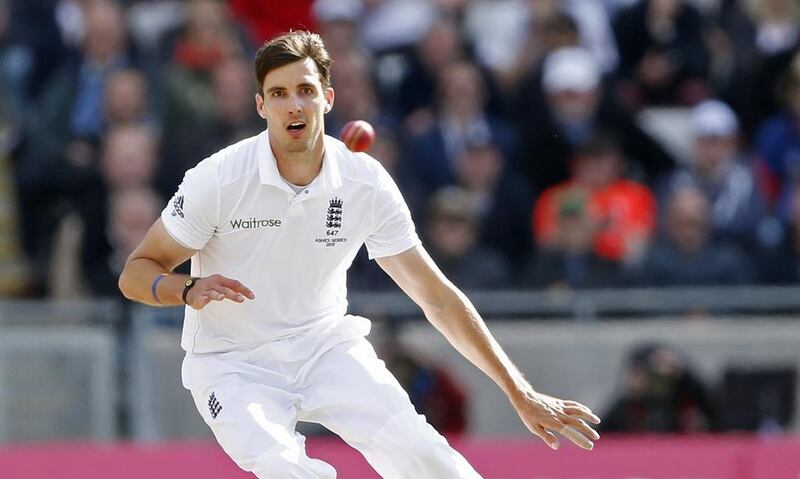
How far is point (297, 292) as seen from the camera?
265 inches

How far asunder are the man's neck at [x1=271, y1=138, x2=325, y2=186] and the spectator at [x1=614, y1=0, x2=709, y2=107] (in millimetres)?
6486

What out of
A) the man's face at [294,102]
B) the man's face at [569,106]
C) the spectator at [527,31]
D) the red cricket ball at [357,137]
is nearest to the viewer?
the man's face at [294,102]

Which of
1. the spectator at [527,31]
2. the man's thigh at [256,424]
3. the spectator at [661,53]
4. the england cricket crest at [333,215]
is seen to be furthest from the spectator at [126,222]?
the england cricket crest at [333,215]

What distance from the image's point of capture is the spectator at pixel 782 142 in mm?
12258

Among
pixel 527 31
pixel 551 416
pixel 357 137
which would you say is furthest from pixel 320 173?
pixel 527 31

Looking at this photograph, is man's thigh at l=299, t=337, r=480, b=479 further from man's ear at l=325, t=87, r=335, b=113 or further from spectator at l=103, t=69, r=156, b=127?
spectator at l=103, t=69, r=156, b=127

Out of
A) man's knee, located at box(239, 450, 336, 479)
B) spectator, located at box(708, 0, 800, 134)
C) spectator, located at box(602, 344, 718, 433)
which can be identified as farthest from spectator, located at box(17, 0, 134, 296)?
man's knee, located at box(239, 450, 336, 479)

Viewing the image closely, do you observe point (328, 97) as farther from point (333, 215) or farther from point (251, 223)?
point (251, 223)

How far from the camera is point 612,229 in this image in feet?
38.3

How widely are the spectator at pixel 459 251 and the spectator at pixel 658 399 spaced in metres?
1.17

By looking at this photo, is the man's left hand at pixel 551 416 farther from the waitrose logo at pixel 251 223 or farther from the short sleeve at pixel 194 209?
the short sleeve at pixel 194 209

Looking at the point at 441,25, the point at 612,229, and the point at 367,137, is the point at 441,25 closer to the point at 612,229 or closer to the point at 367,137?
the point at 612,229

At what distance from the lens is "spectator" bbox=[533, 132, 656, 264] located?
459 inches

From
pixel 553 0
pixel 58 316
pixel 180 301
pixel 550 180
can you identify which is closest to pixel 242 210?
pixel 180 301
